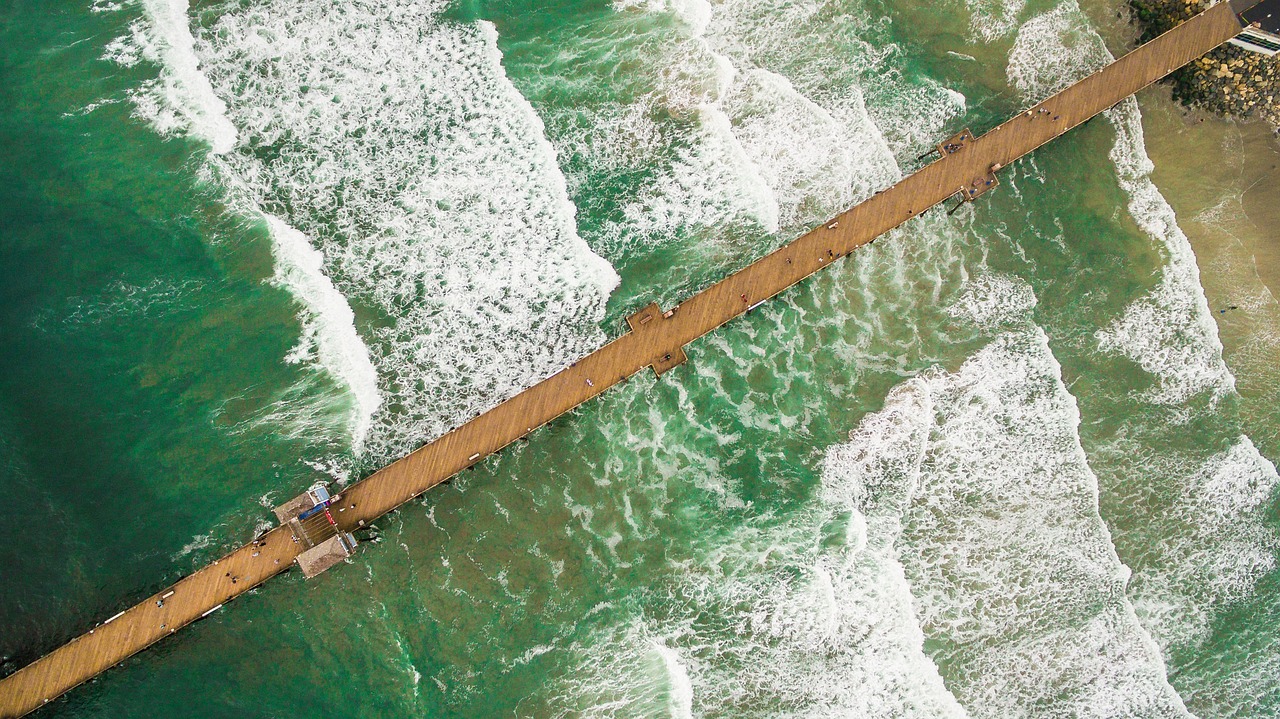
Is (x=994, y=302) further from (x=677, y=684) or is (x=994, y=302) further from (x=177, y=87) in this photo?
(x=177, y=87)

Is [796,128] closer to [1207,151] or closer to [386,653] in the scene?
[1207,151]

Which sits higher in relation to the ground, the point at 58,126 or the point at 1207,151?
the point at 58,126

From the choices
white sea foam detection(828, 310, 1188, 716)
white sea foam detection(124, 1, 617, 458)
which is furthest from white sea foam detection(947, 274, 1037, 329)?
white sea foam detection(124, 1, 617, 458)

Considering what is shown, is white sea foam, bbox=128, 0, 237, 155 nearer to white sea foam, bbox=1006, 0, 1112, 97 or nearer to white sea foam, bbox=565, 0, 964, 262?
white sea foam, bbox=565, 0, 964, 262

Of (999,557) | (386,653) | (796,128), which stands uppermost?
(796,128)

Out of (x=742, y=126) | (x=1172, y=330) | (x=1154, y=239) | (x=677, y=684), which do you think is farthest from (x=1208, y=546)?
(x=742, y=126)

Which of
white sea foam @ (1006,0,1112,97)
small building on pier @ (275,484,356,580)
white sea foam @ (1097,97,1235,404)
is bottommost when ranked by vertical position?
white sea foam @ (1097,97,1235,404)

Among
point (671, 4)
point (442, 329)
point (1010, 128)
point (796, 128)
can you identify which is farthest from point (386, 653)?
point (1010, 128)
